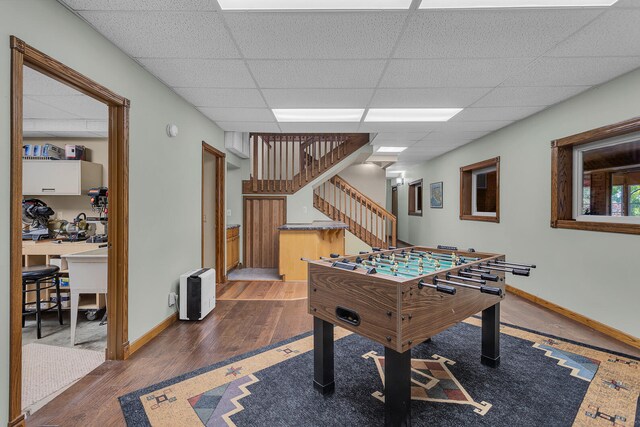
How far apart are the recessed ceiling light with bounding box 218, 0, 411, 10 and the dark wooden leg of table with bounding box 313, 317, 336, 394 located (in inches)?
78.4

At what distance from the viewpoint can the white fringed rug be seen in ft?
6.05

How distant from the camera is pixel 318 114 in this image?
3.73m

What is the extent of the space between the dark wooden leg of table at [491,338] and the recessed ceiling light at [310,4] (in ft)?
7.33

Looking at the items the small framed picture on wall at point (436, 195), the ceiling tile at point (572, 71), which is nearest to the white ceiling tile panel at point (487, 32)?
the ceiling tile at point (572, 71)

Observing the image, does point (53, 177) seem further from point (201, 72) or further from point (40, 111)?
point (201, 72)

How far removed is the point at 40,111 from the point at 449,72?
4.47m

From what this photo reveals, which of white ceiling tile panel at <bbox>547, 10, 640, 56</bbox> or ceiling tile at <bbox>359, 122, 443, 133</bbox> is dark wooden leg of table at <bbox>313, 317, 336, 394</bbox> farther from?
ceiling tile at <bbox>359, 122, 443, 133</bbox>

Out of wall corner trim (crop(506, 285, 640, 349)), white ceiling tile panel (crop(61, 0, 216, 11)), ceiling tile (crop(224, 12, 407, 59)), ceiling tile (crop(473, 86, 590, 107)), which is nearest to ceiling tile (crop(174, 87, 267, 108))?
ceiling tile (crop(224, 12, 407, 59))

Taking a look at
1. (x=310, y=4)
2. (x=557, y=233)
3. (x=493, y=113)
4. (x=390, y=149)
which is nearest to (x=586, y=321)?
(x=557, y=233)

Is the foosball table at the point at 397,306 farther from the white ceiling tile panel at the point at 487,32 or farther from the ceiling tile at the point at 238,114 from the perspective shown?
the ceiling tile at the point at 238,114

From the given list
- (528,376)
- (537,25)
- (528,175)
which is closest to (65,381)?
(528,376)

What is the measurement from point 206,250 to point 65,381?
107 inches

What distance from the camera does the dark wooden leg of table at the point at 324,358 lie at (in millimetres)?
1853

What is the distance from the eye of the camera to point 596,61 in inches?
91.1
